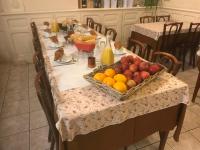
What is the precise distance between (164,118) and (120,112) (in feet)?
1.41

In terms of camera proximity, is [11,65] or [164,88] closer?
[164,88]

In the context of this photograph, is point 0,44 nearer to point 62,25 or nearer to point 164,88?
point 62,25

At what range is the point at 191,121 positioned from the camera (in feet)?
6.95

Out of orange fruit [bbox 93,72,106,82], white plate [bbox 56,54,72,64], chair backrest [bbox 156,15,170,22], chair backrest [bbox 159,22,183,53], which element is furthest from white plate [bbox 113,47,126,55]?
chair backrest [bbox 156,15,170,22]

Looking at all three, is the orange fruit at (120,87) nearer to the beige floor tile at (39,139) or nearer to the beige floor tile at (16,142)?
the beige floor tile at (39,139)

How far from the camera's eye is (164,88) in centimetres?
124

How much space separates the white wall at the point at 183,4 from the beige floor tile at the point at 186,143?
2615 millimetres

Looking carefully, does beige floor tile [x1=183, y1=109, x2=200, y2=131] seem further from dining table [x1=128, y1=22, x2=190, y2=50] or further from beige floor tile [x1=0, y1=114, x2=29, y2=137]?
beige floor tile [x1=0, y1=114, x2=29, y2=137]

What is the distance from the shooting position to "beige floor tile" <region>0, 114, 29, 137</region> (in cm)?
199

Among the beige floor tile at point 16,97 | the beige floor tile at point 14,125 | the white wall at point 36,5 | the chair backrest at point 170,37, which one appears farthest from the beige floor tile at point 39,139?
the white wall at point 36,5

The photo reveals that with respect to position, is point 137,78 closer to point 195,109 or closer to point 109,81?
point 109,81

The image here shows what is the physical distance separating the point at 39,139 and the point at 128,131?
105cm

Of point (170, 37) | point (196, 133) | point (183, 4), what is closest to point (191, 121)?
point (196, 133)

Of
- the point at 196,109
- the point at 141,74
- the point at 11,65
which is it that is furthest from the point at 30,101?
the point at 196,109
